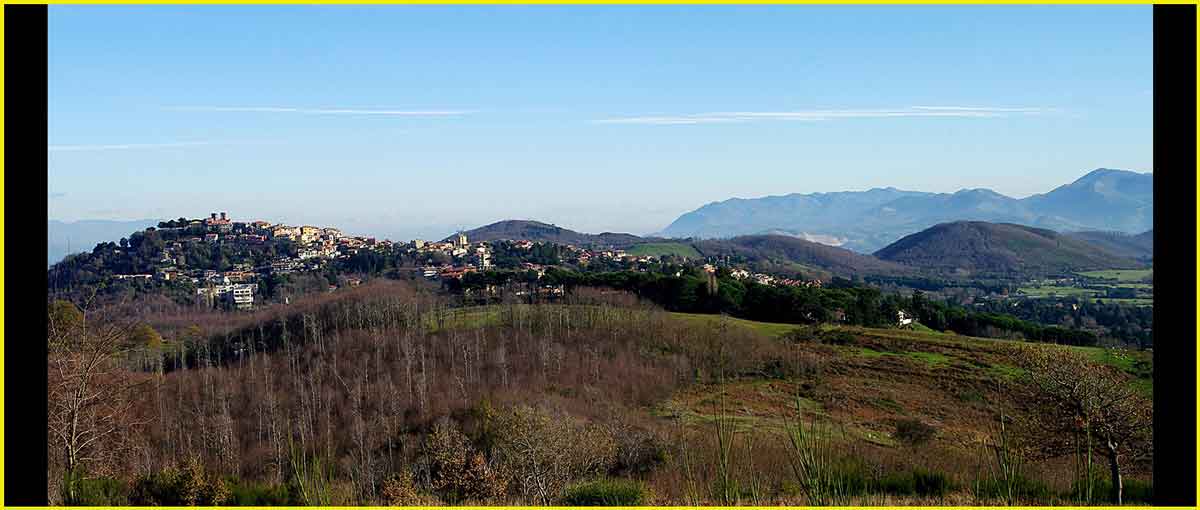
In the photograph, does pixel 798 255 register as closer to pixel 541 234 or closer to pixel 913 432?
pixel 541 234

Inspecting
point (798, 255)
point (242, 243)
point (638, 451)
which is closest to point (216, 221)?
point (242, 243)

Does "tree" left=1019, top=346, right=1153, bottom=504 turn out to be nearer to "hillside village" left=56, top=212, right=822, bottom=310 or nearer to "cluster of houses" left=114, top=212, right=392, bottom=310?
"hillside village" left=56, top=212, right=822, bottom=310

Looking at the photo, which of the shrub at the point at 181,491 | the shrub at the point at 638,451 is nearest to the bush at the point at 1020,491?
the shrub at the point at 181,491

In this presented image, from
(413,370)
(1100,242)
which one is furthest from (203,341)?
(1100,242)

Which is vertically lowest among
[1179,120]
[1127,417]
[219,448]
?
[219,448]

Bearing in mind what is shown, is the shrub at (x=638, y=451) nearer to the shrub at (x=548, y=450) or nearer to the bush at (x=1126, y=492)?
the shrub at (x=548, y=450)

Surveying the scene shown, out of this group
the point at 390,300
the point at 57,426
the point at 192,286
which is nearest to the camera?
the point at 57,426

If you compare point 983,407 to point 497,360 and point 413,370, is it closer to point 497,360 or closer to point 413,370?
point 497,360
